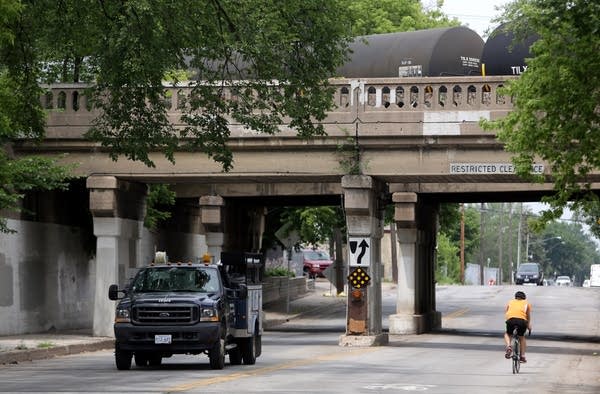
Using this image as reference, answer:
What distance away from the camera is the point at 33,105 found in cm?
2628

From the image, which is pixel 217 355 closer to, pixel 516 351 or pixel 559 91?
pixel 516 351

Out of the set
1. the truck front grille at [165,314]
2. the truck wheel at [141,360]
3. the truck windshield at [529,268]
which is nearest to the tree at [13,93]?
the truck front grille at [165,314]

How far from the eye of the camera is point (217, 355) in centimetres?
2375

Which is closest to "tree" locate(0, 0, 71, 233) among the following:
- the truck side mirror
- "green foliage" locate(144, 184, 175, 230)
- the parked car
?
the truck side mirror

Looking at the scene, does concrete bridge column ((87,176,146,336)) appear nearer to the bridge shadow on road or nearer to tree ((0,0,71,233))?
tree ((0,0,71,233))

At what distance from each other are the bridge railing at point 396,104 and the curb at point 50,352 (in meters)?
5.81

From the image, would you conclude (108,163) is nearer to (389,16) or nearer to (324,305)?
(324,305)

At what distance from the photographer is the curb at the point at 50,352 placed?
27328 mm

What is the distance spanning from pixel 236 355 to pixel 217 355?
226 centimetres

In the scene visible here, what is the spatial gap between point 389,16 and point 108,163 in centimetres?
4308

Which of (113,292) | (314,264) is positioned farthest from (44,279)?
(314,264)

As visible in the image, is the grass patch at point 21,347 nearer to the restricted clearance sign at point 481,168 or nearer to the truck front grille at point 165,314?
the truck front grille at point 165,314

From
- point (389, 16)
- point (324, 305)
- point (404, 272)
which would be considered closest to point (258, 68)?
point (404, 272)

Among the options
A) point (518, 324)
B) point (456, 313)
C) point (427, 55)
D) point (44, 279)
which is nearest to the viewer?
point (518, 324)
